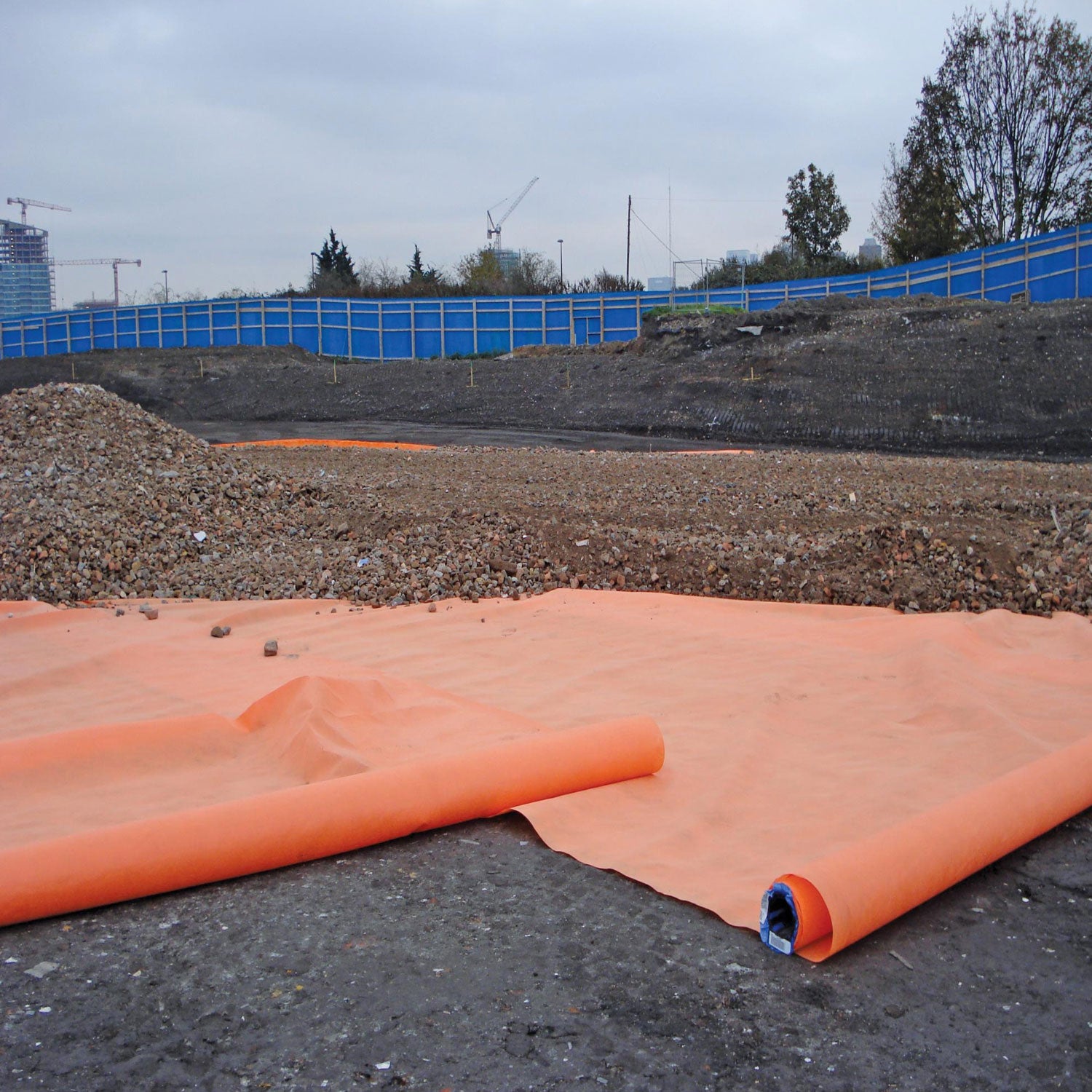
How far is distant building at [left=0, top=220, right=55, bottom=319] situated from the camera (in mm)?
73625

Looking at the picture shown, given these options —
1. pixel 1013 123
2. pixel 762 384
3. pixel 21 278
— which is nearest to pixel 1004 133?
pixel 1013 123

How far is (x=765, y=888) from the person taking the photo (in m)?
2.47

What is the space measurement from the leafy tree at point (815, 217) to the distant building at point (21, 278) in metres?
53.5

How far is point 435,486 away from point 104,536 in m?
2.81

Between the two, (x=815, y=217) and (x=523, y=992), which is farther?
(x=815, y=217)

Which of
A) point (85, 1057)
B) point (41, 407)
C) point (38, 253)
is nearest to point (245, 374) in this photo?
point (41, 407)

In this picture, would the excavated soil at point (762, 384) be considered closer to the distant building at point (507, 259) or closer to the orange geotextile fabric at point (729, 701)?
the orange geotextile fabric at point (729, 701)

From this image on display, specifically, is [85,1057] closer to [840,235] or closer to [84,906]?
[84,906]

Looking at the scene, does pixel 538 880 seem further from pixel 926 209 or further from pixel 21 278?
pixel 21 278

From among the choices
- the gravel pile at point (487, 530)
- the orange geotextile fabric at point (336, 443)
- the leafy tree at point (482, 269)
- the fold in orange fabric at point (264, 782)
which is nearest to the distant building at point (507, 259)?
the leafy tree at point (482, 269)

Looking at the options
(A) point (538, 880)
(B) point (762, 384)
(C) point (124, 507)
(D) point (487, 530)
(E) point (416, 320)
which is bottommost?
(A) point (538, 880)

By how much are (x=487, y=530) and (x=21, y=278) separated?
8667 cm

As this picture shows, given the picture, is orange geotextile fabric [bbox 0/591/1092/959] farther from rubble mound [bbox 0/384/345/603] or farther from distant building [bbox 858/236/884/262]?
distant building [bbox 858/236/884/262]

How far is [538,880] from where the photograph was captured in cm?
261
